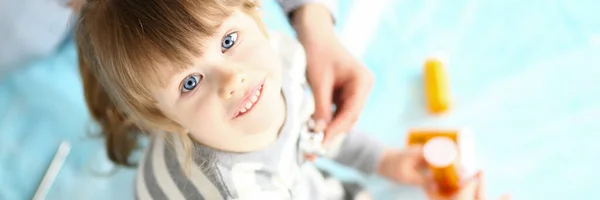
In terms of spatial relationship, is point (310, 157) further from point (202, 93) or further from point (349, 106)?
point (202, 93)

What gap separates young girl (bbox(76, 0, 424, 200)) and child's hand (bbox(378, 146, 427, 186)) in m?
0.12

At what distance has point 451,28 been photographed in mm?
984

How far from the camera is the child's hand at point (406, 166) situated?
85 centimetres

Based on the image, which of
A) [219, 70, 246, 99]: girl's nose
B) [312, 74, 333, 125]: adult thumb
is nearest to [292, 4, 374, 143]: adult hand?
[312, 74, 333, 125]: adult thumb

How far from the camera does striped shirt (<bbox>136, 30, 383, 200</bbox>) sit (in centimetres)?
65

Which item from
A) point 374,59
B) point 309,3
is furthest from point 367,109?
point 309,3

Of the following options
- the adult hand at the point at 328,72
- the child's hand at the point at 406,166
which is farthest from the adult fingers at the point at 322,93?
the child's hand at the point at 406,166

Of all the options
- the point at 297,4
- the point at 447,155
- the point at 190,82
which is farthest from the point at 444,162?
the point at 190,82

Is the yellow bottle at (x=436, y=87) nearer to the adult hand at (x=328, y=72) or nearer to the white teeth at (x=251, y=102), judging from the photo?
the adult hand at (x=328, y=72)

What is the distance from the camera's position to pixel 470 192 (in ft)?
2.65

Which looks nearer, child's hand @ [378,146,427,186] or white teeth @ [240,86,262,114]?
white teeth @ [240,86,262,114]

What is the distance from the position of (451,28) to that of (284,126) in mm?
386

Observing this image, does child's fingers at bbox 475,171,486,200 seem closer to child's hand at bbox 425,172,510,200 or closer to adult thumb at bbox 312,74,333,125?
child's hand at bbox 425,172,510,200

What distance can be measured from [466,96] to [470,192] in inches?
6.7
